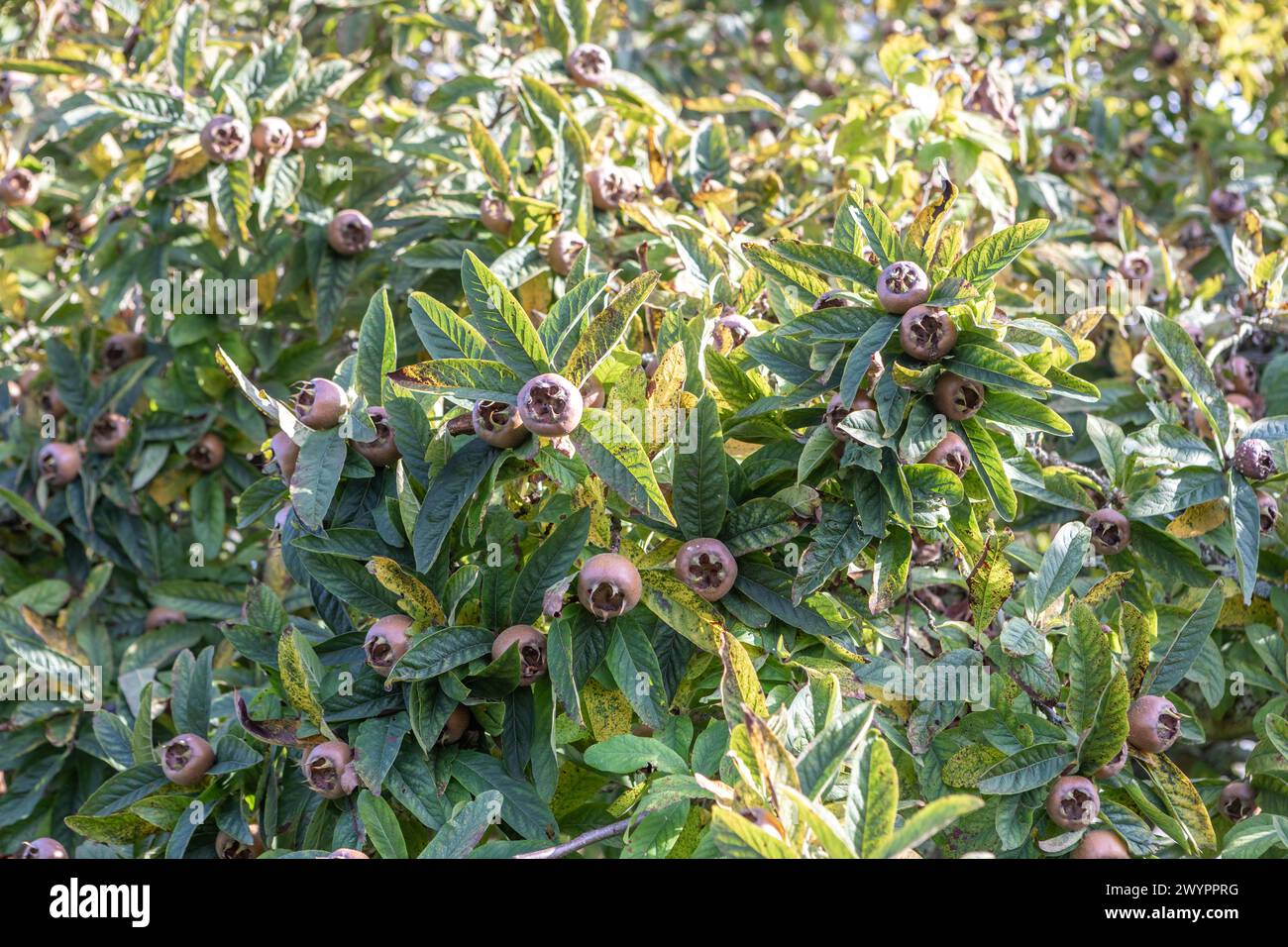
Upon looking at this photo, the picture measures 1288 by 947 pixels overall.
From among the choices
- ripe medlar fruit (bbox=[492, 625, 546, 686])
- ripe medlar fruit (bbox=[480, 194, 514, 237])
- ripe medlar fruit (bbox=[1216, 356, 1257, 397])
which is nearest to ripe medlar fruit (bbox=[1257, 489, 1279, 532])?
ripe medlar fruit (bbox=[1216, 356, 1257, 397])

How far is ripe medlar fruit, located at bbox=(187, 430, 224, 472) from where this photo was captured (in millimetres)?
2871

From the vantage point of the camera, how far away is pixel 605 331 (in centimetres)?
170

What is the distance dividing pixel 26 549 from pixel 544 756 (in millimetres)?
1936

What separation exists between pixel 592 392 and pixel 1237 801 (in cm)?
132

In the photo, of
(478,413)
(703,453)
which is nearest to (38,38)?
(478,413)

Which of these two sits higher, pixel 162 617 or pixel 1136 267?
pixel 1136 267

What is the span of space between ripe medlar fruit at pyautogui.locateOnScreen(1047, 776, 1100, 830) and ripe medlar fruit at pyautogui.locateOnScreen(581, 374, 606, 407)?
0.88 meters

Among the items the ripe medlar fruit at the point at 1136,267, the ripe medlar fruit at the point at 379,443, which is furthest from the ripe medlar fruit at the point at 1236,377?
the ripe medlar fruit at the point at 379,443

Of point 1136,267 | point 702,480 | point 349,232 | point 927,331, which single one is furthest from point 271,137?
point 1136,267

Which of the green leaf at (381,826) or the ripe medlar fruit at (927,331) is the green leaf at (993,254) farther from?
the green leaf at (381,826)

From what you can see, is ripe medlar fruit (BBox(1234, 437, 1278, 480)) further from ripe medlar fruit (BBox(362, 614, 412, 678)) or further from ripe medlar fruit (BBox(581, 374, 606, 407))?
ripe medlar fruit (BBox(362, 614, 412, 678))

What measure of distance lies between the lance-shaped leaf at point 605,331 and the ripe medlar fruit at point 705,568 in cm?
30

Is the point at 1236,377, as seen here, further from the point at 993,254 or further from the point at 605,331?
the point at 605,331

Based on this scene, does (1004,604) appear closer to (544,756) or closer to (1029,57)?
(544,756)
